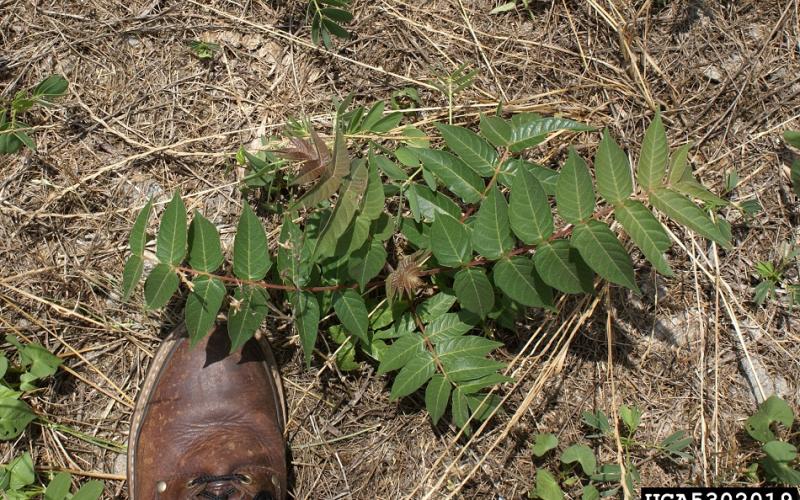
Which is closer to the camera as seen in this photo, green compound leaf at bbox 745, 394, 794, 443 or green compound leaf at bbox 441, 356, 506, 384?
green compound leaf at bbox 441, 356, 506, 384

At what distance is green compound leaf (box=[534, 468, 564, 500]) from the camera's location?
6.91ft

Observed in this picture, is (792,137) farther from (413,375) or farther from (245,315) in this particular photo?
(245,315)

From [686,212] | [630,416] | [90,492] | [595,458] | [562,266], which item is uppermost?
[686,212]

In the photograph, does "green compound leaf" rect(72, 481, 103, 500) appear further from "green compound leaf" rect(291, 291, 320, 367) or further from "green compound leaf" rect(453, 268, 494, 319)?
"green compound leaf" rect(453, 268, 494, 319)

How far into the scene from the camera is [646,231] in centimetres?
146

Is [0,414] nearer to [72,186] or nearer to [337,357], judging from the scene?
[72,186]

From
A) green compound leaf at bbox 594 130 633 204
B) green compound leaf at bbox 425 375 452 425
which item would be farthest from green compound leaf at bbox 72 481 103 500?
green compound leaf at bbox 594 130 633 204

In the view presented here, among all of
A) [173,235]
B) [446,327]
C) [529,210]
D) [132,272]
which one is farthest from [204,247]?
[529,210]

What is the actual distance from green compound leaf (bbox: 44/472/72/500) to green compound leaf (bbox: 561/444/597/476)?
5.20ft

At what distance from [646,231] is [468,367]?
640 millimetres

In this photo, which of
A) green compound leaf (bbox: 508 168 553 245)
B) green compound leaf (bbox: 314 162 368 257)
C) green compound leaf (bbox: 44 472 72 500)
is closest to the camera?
green compound leaf (bbox: 314 162 368 257)

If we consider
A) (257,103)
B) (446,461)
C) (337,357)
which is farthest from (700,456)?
(257,103)

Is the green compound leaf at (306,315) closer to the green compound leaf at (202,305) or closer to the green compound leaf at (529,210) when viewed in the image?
the green compound leaf at (202,305)

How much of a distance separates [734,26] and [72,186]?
2446mm
